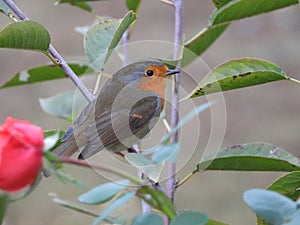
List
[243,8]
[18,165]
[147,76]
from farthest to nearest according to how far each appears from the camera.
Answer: [147,76]
[243,8]
[18,165]

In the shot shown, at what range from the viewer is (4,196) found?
54 cm

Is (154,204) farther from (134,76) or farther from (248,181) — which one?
(248,181)

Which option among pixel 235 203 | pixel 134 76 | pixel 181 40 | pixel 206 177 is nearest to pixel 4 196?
pixel 181 40

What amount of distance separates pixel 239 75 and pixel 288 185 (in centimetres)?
18

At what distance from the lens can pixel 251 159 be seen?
97 cm

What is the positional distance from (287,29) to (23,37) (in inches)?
222

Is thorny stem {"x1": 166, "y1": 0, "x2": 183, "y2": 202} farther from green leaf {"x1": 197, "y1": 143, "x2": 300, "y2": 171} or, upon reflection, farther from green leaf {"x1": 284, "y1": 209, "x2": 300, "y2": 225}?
green leaf {"x1": 284, "y1": 209, "x2": 300, "y2": 225}

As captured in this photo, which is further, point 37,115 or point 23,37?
point 37,115

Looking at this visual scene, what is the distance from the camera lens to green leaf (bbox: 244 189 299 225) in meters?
0.54

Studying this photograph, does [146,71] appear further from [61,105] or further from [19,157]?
[19,157]

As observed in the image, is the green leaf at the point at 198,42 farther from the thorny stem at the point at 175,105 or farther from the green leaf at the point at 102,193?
the green leaf at the point at 102,193

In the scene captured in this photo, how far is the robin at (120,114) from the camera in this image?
Answer: 145 centimetres

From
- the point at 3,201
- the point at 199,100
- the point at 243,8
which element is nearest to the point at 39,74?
the point at 243,8

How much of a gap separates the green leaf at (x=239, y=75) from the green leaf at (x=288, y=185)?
161 mm
